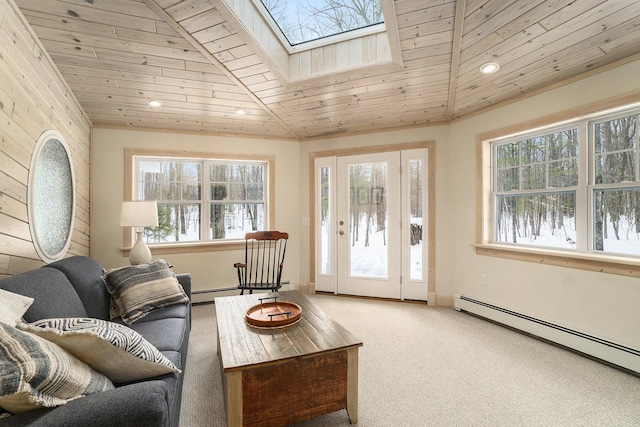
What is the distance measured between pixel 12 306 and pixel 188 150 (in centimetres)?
300

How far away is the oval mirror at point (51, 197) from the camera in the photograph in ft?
6.53

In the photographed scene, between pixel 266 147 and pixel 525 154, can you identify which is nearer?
pixel 525 154

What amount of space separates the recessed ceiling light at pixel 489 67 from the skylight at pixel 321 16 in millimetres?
956

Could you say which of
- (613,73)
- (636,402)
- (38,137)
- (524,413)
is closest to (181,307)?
(38,137)

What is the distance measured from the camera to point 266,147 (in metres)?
4.23

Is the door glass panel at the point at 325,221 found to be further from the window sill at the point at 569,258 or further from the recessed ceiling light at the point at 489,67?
the recessed ceiling light at the point at 489,67

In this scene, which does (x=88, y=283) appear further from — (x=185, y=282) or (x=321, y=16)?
(x=321, y=16)

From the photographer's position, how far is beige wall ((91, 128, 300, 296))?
3469 mm

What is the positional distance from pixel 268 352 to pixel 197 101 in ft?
8.91

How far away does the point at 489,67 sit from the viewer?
2.48m

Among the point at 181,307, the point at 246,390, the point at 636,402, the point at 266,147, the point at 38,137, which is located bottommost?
the point at 636,402

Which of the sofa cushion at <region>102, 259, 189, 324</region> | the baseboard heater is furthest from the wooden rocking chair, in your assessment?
the baseboard heater

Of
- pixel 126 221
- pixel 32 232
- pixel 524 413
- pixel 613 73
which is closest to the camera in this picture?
pixel 524 413

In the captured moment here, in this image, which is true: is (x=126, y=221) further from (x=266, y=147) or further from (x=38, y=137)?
(x=266, y=147)
